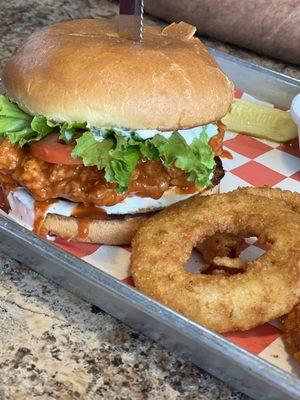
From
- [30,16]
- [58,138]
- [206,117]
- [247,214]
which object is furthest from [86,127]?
[30,16]

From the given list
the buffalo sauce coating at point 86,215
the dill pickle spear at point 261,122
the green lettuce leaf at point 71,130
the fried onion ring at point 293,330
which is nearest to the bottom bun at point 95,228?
the buffalo sauce coating at point 86,215

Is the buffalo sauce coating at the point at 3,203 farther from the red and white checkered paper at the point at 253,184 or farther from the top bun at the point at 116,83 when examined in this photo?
the top bun at the point at 116,83

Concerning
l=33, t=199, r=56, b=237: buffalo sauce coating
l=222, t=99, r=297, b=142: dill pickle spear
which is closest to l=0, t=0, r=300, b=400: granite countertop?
l=33, t=199, r=56, b=237: buffalo sauce coating

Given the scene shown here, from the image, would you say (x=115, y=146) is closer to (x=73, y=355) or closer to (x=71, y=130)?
(x=71, y=130)

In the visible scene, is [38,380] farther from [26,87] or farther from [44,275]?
[26,87]

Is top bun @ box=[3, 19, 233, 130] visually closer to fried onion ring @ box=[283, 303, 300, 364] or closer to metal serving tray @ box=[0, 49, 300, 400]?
metal serving tray @ box=[0, 49, 300, 400]

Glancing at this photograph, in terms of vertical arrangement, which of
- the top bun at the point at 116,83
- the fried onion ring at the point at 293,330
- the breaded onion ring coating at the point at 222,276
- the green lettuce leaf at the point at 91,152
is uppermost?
the top bun at the point at 116,83
